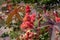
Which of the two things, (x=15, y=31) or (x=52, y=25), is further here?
(x=15, y=31)

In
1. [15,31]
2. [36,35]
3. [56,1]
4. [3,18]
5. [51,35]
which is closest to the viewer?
[51,35]

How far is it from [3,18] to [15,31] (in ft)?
0.70

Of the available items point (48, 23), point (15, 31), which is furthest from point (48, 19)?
point (15, 31)

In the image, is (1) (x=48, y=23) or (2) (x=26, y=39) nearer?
(1) (x=48, y=23)

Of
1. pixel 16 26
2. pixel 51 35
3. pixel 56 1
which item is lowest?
pixel 56 1

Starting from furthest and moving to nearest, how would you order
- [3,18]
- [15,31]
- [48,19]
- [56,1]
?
[56,1]
[15,31]
[3,18]
[48,19]

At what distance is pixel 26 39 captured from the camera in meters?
1.25

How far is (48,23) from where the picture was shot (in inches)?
44.8

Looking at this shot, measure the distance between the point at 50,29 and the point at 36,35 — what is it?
0.71 ft

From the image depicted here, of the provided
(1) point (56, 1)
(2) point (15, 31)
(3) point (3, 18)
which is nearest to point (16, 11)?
(3) point (3, 18)

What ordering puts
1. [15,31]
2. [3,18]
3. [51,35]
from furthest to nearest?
[15,31] → [3,18] → [51,35]

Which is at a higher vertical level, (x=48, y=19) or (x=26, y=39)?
(x=48, y=19)

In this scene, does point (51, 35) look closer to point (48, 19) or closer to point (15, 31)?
point (48, 19)

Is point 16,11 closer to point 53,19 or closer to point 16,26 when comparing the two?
point 53,19
